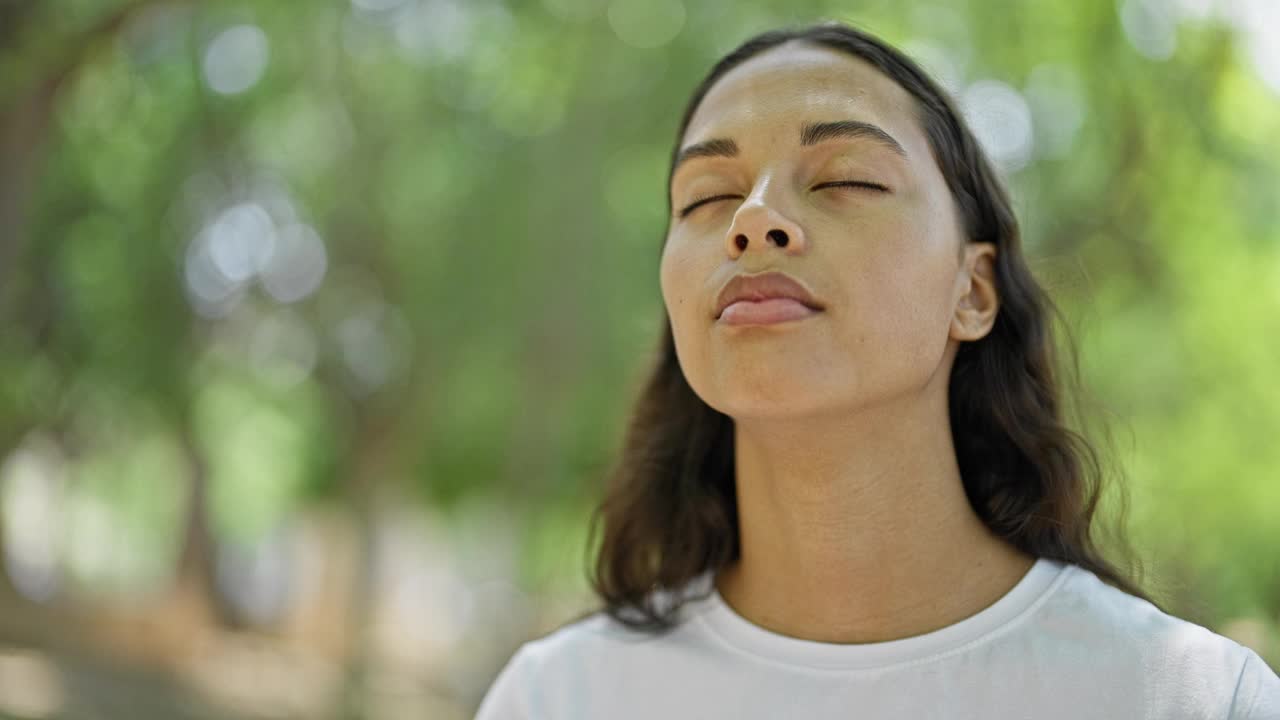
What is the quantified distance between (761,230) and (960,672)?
2.45 feet

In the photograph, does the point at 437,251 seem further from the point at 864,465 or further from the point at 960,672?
the point at 960,672

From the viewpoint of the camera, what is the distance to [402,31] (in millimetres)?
10188

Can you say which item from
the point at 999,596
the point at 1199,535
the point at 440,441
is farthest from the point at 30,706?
the point at 440,441

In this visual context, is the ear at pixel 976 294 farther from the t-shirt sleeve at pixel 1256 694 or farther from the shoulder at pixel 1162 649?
the t-shirt sleeve at pixel 1256 694

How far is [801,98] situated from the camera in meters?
2.03

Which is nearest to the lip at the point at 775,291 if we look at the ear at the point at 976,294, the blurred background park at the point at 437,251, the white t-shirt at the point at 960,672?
the ear at the point at 976,294

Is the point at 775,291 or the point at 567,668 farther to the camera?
the point at 567,668

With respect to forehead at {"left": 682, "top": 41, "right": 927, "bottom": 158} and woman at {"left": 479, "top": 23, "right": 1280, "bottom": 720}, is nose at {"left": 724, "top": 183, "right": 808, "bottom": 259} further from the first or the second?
forehead at {"left": 682, "top": 41, "right": 927, "bottom": 158}

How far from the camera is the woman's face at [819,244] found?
1.86m

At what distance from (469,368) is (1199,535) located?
7798 millimetres

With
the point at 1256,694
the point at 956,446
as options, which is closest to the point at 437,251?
the point at 956,446

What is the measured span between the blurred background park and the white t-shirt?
3.09 metres

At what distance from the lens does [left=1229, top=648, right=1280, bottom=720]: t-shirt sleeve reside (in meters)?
1.74

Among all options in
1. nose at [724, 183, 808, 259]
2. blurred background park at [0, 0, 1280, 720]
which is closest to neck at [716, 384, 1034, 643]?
nose at [724, 183, 808, 259]
